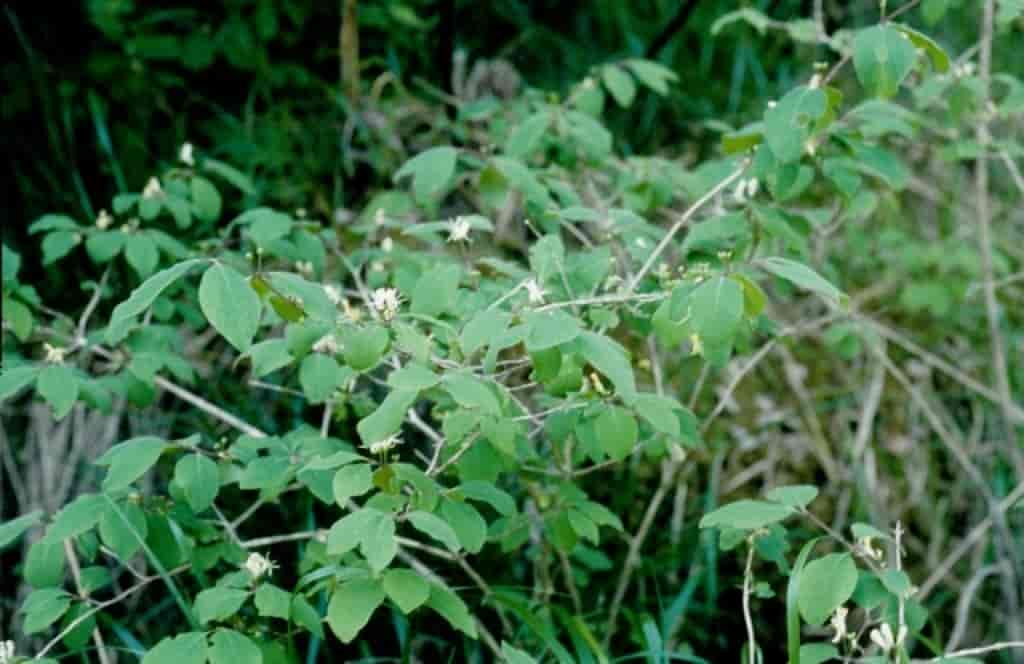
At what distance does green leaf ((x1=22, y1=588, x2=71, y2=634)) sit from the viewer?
1.60 m

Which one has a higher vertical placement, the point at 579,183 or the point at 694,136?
the point at 579,183

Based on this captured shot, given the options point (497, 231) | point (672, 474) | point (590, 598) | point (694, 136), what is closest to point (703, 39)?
point (694, 136)

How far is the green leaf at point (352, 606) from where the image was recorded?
1.36 metres

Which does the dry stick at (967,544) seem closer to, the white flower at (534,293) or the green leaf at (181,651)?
the white flower at (534,293)

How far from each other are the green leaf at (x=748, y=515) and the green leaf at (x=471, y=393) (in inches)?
12.4

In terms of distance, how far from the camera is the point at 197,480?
1669 mm

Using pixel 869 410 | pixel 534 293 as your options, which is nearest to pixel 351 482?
pixel 534 293

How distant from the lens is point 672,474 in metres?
2.48

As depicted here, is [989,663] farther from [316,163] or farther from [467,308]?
[316,163]

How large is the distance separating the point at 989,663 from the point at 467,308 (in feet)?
4.79

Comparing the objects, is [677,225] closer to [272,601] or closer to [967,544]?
[272,601]

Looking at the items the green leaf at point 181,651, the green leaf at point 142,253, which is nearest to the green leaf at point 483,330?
the green leaf at point 181,651

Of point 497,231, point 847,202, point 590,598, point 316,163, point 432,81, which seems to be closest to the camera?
point 847,202

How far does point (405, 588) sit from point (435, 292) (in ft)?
1.25
